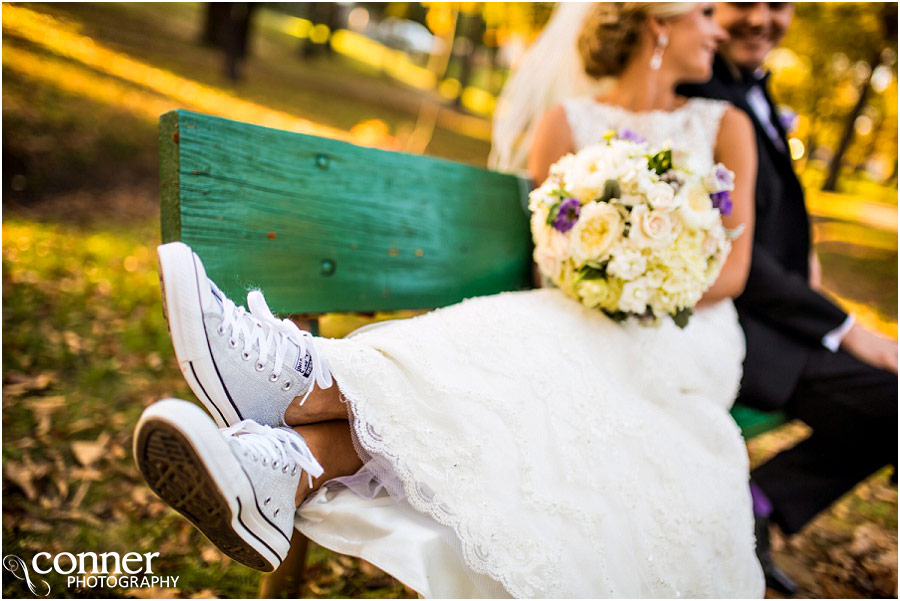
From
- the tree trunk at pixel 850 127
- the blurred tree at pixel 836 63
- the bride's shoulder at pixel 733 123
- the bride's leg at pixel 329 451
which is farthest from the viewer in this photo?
the tree trunk at pixel 850 127

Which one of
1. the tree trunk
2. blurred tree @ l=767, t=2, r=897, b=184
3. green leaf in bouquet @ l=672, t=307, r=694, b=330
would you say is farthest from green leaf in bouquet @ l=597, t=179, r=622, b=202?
the tree trunk

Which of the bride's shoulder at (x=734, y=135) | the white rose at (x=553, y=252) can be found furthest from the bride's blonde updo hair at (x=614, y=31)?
the white rose at (x=553, y=252)

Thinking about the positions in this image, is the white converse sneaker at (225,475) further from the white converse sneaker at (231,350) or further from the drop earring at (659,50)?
the drop earring at (659,50)

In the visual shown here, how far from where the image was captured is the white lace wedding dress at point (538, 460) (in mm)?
1362

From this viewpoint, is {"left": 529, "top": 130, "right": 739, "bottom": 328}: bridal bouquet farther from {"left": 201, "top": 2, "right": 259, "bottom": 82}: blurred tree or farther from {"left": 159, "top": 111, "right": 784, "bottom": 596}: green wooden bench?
{"left": 201, "top": 2, "right": 259, "bottom": 82}: blurred tree

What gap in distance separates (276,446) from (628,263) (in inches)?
44.0

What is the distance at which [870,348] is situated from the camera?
2.48 m

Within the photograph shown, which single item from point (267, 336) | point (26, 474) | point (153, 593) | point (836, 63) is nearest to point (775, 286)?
point (267, 336)

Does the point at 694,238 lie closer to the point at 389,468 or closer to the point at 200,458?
the point at 389,468

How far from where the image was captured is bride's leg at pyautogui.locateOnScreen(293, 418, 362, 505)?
1.43 metres

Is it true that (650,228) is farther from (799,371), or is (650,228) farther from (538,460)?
(799,371)

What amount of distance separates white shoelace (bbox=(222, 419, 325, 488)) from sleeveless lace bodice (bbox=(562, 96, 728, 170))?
5.87 ft

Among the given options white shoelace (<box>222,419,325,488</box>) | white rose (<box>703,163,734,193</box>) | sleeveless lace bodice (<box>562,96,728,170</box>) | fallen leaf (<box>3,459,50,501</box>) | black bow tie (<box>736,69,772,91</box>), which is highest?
black bow tie (<box>736,69,772,91</box>)

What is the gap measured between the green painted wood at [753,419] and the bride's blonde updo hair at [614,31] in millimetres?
1601
